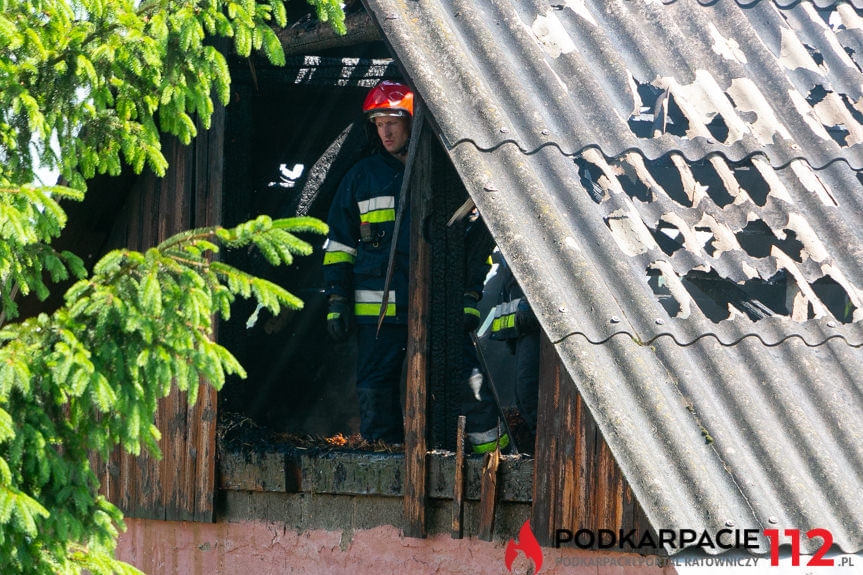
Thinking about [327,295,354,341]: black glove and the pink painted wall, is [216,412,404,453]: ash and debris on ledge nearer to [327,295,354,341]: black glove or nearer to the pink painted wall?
the pink painted wall

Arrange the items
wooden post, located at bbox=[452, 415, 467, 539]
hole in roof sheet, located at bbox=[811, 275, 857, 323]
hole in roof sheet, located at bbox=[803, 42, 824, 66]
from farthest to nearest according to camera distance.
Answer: hole in roof sheet, located at bbox=[811, 275, 857, 323] < wooden post, located at bbox=[452, 415, 467, 539] < hole in roof sheet, located at bbox=[803, 42, 824, 66]

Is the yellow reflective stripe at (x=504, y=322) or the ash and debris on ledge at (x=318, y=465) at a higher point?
the yellow reflective stripe at (x=504, y=322)

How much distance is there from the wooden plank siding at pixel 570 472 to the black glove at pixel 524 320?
4.23 feet

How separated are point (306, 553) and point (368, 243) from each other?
6.13ft

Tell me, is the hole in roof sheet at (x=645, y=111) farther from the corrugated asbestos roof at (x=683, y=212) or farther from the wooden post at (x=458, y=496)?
the wooden post at (x=458, y=496)

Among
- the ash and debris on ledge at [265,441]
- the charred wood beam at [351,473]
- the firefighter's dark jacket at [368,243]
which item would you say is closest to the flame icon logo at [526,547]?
the charred wood beam at [351,473]

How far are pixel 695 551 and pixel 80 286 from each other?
198 centimetres

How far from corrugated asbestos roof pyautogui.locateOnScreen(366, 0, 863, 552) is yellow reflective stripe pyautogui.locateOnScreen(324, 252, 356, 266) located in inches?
77.6

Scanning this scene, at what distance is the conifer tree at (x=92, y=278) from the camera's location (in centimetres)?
280

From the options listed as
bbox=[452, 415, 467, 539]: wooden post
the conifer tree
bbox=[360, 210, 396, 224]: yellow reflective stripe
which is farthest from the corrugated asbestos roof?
bbox=[360, 210, 396, 224]: yellow reflective stripe

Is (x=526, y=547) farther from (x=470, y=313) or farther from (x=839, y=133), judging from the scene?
(x=839, y=133)

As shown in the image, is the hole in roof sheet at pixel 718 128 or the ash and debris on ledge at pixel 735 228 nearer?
the ash and debris on ledge at pixel 735 228

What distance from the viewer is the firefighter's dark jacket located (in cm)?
591

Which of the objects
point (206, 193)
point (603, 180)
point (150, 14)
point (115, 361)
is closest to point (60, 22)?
point (150, 14)
